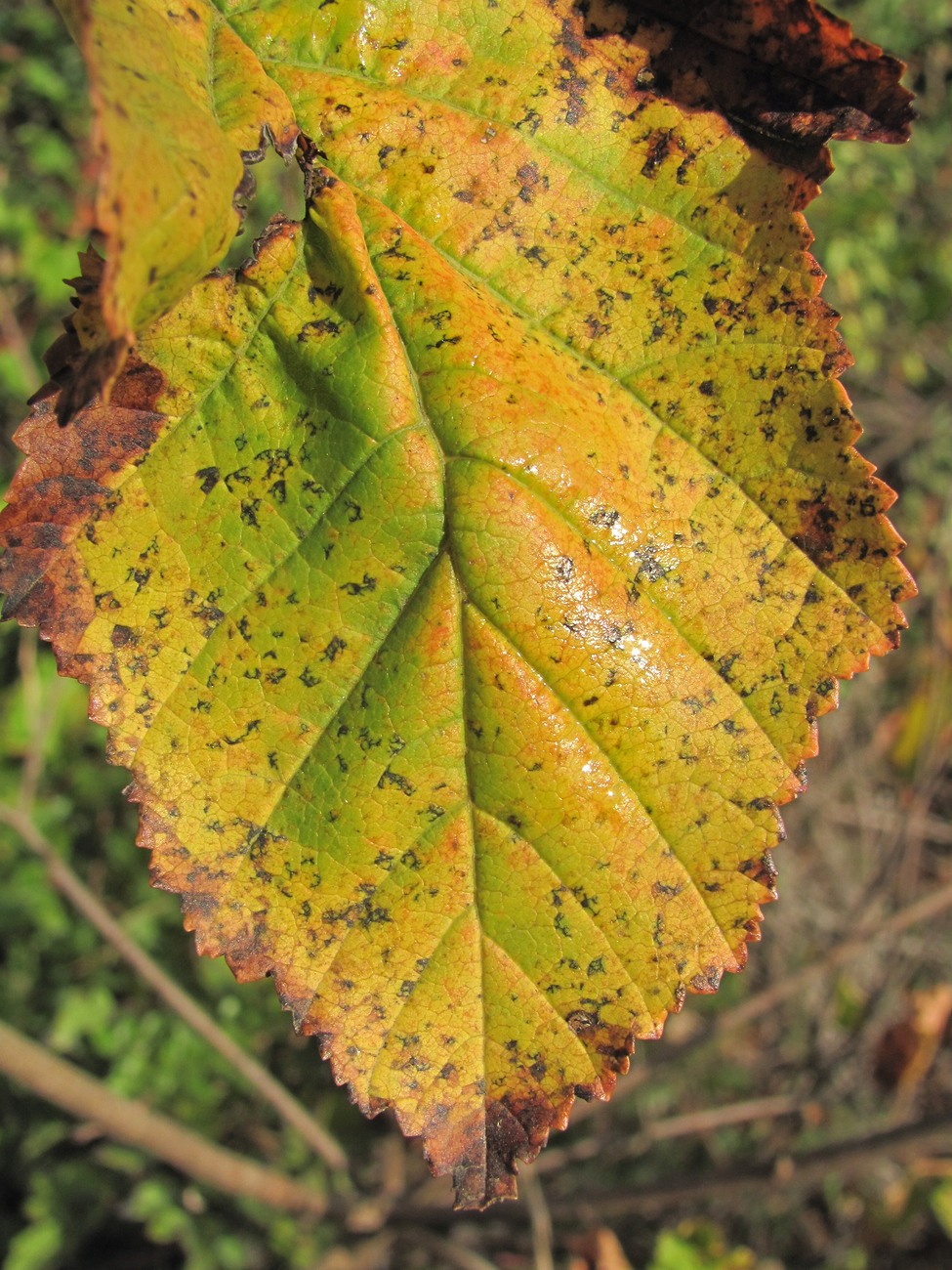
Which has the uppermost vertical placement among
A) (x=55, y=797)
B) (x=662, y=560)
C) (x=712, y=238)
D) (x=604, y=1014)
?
(x=712, y=238)

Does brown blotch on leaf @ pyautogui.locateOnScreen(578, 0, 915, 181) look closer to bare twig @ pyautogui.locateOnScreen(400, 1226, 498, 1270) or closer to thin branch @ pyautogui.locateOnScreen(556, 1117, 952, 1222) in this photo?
thin branch @ pyautogui.locateOnScreen(556, 1117, 952, 1222)

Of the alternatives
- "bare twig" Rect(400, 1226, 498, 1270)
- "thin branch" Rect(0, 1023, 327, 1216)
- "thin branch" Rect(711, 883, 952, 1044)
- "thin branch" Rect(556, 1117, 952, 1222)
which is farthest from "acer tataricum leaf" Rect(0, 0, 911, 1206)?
"thin branch" Rect(711, 883, 952, 1044)

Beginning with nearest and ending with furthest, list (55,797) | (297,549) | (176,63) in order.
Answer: (176,63) → (297,549) → (55,797)

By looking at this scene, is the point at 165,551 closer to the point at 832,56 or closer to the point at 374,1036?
the point at 374,1036

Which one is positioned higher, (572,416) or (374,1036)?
(572,416)

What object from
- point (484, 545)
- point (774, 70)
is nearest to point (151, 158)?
point (484, 545)

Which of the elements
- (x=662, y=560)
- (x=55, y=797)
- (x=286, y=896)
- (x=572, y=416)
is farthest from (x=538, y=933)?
(x=55, y=797)

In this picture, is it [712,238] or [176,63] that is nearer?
[176,63]

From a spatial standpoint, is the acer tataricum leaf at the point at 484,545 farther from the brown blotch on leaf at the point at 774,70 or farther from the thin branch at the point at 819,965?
the thin branch at the point at 819,965

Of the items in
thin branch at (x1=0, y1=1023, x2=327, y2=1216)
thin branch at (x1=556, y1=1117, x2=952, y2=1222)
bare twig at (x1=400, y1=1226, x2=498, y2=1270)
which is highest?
thin branch at (x1=556, y1=1117, x2=952, y2=1222)
